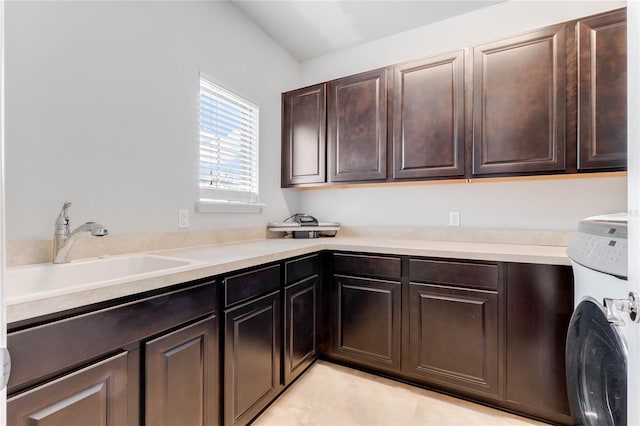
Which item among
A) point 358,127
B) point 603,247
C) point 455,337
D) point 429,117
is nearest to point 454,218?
point 429,117

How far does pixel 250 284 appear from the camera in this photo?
1503 millimetres

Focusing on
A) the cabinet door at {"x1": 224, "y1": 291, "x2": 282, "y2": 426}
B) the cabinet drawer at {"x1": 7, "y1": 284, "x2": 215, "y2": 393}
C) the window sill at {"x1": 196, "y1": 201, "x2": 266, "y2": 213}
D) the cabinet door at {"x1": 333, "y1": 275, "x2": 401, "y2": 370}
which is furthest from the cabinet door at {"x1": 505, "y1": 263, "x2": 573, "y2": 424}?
the window sill at {"x1": 196, "y1": 201, "x2": 266, "y2": 213}

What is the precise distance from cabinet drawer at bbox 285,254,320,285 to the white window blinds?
74 centimetres

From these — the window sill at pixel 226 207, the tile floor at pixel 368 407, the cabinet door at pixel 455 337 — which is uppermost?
the window sill at pixel 226 207

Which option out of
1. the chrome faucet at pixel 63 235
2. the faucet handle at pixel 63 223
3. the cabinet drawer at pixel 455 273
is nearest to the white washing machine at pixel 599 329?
the cabinet drawer at pixel 455 273

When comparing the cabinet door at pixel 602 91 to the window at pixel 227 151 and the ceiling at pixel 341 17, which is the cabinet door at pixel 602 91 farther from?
the window at pixel 227 151

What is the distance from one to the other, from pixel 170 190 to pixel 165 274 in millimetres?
844

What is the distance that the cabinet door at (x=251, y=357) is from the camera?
136cm

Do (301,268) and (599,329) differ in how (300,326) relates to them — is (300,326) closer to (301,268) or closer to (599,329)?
(301,268)

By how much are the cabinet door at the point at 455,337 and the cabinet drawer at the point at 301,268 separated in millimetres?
658

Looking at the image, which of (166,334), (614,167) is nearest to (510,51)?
(614,167)

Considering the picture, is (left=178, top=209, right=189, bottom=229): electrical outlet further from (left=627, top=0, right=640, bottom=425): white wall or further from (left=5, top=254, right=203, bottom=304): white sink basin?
(left=627, top=0, right=640, bottom=425): white wall

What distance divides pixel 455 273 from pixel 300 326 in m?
1.03

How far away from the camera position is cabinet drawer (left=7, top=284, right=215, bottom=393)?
2.48 feet
